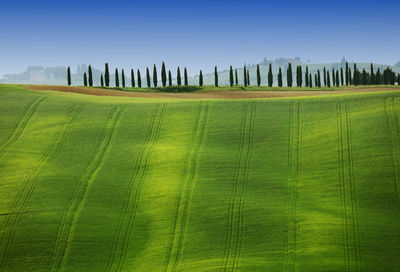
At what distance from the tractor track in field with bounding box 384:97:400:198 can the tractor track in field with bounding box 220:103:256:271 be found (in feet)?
28.4

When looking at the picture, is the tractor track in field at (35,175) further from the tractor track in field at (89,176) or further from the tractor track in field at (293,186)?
the tractor track in field at (293,186)

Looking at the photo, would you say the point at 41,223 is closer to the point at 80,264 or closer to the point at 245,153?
the point at 80,264

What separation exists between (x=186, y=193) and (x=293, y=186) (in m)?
6.27

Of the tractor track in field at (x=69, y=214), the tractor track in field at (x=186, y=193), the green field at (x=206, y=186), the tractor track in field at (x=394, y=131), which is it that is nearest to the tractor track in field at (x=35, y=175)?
the green field at (x=206, y=186)

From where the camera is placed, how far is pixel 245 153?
3000 cm

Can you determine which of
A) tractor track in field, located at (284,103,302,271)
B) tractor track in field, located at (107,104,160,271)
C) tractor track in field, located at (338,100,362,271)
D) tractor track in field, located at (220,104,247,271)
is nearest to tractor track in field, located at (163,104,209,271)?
tractor track in field, located at (220,104,247,271)

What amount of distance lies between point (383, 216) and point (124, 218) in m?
13.8

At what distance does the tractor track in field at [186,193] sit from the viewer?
22.6 metres

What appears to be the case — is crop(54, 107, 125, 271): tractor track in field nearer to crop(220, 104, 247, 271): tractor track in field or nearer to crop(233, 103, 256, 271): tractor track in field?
crop(220, 104, 247, 271): tractor track in field

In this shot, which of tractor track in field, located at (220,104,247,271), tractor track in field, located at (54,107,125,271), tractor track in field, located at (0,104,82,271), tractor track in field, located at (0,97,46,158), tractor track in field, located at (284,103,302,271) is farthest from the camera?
tractor track in field, located at (0,97,46,158)

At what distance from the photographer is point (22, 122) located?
1414 inches

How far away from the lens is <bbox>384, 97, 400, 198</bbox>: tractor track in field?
26808mm

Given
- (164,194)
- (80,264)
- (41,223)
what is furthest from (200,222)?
(41,223)

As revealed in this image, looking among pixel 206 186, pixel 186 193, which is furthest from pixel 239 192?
pixel 186 193
